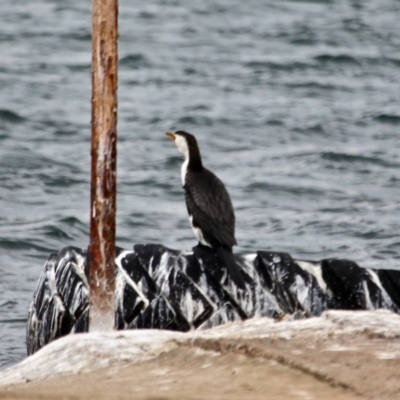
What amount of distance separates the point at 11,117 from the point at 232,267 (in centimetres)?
923

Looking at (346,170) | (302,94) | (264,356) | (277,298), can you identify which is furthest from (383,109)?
(264,356)

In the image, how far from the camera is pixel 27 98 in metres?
16.7

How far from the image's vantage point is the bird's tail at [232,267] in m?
6.96

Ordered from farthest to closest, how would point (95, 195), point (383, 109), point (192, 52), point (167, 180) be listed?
point (192, 52), point (383, 109), point (167, 180), point (95, 195)

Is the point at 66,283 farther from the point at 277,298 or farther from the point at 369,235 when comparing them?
the point at 369,235

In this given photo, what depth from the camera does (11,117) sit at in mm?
15852

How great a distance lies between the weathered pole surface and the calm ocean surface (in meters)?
1.94

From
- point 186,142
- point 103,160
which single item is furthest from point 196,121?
point 103,160

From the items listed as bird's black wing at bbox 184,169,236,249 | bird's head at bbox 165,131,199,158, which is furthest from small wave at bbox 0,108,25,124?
bird's black wing at bbox 184,169,236,249

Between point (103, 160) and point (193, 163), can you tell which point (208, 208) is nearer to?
point (193, 163)

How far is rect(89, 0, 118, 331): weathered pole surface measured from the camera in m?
5.94

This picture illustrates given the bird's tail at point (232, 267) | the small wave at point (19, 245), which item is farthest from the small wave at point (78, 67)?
the bird's tail at point (232, 267)

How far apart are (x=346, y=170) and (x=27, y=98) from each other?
15.9 ft

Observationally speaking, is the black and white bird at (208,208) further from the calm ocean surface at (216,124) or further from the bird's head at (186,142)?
the calm ocean surface at (216,124)
